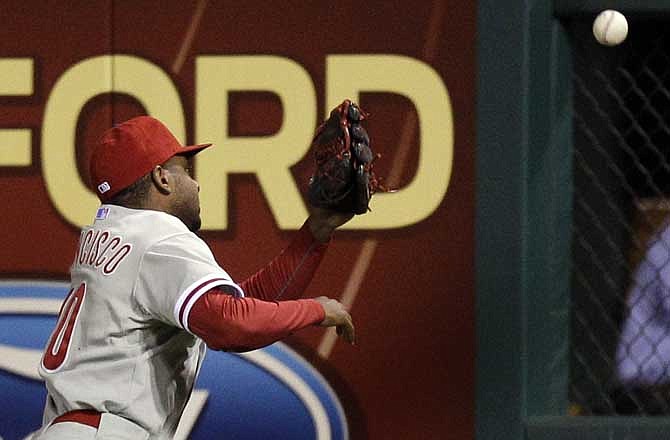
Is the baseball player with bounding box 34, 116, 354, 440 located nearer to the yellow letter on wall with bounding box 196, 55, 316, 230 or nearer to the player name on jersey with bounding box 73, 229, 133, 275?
the player name on jersey with bounding box 73, 229, 133, 275

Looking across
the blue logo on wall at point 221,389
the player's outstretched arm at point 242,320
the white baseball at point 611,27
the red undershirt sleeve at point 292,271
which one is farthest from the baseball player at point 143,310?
the white baseball at point 611,27

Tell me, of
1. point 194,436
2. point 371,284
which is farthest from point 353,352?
point 194,436

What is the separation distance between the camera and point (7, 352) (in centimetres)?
495

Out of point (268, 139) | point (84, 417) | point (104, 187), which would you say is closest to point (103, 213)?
point (104, 187)

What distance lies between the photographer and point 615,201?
16.5 feet

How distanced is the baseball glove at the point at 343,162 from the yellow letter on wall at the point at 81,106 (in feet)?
3.84

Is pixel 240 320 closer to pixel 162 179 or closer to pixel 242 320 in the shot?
pixel 242 320

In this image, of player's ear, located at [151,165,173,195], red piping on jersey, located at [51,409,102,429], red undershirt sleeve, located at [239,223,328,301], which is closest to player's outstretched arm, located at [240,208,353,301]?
red undershirt sleeve, located at [239,223,328,301]

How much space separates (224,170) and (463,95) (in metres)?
0.83

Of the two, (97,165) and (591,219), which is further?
(591,219)

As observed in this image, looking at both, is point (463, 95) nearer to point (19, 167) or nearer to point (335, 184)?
point (335, 184)

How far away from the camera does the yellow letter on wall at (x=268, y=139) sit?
488 cm

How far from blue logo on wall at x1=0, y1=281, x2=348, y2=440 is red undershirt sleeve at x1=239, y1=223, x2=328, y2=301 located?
942mm

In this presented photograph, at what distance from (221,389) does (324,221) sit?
1156 millimetres
